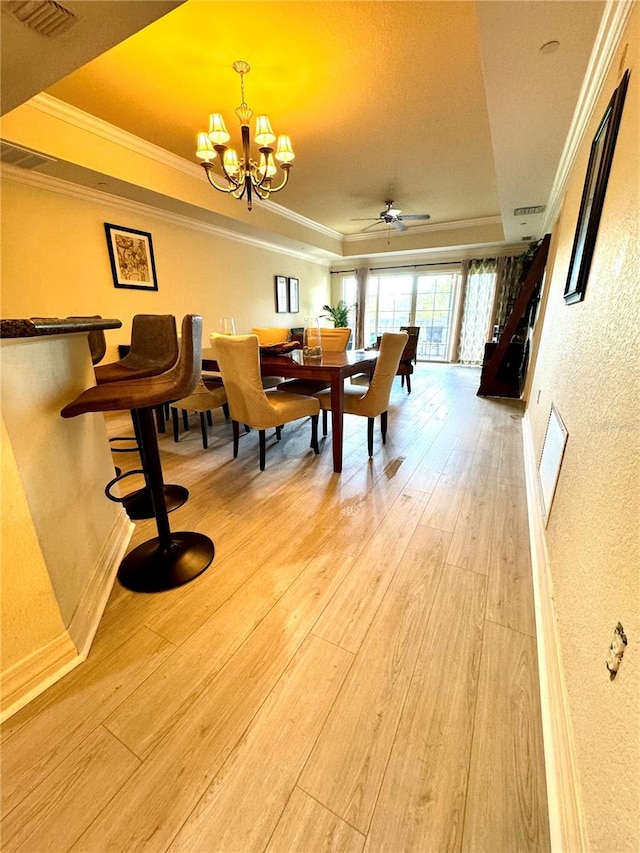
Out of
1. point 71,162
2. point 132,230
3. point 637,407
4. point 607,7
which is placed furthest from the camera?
point 132,230

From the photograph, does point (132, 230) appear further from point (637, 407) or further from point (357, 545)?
point (637, 407)

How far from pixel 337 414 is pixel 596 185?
5.66ft

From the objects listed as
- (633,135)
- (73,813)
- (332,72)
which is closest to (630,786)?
(73,813)

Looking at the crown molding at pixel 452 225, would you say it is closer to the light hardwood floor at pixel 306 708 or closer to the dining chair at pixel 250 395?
the dining chair at pixel 250 395

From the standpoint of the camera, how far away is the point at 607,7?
1370mm

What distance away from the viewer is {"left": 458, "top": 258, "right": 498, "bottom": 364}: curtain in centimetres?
663

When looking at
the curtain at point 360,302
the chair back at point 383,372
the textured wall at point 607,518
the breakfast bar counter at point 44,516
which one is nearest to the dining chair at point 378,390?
the chair back at point 383,372

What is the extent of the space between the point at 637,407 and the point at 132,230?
4802mm

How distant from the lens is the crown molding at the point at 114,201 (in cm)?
295

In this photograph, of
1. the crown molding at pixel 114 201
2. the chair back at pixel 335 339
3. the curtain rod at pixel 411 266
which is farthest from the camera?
the curtain rod at pixel 411 266

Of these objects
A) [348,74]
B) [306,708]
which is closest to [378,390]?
[306,708]

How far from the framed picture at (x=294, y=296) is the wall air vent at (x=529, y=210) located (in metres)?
3.91

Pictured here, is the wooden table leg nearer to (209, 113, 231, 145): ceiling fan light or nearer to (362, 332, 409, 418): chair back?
(362, 332, 409, 418): chair back

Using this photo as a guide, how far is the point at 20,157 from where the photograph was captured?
8.75 ft
